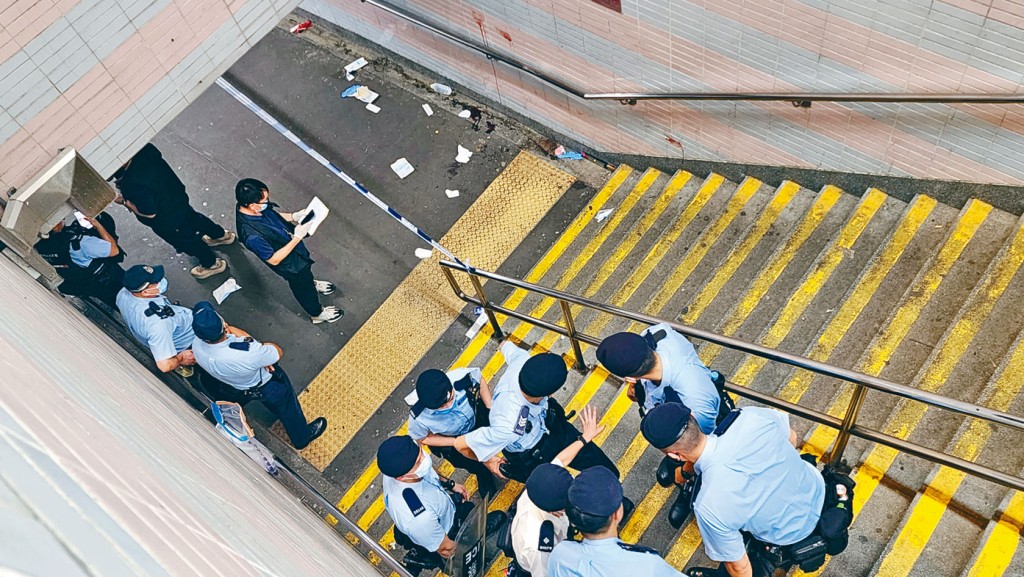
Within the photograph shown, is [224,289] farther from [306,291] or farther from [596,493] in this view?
[596,493]

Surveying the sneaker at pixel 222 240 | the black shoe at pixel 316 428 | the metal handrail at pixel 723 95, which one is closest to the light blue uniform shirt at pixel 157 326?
the black shoe at pixel 316 428

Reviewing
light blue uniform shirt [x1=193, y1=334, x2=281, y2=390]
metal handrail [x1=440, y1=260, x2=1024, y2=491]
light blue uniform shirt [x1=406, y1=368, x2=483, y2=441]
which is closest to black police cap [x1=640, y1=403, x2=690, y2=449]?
metal handrail [x1=440, y1=260, x2=1024, y2=491]

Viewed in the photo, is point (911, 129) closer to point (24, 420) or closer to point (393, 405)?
point (393, 405)

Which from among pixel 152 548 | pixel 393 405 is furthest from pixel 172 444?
pixel 393 405

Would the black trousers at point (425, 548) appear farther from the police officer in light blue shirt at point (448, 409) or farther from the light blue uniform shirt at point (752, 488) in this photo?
the light blue uniform shirt at point (752, 488)

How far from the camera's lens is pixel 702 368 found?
13.7ft

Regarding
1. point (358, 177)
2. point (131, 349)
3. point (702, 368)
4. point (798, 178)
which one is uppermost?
point (798, 178)

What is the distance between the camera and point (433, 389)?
4.42 m

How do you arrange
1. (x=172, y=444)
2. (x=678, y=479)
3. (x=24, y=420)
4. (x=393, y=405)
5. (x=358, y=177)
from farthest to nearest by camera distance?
(x=358, y=177)
(x=393, y=405)
(x=678, y=479)
(x=172, y=444)
(x=24, y=420)

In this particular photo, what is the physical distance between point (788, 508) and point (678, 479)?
3.44 feet

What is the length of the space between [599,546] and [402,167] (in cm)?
549

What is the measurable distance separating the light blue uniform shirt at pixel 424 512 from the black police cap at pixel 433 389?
323mm

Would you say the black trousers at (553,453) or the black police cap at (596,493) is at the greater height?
the black trousers at (553,453)

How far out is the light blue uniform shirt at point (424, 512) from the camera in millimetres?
4215
